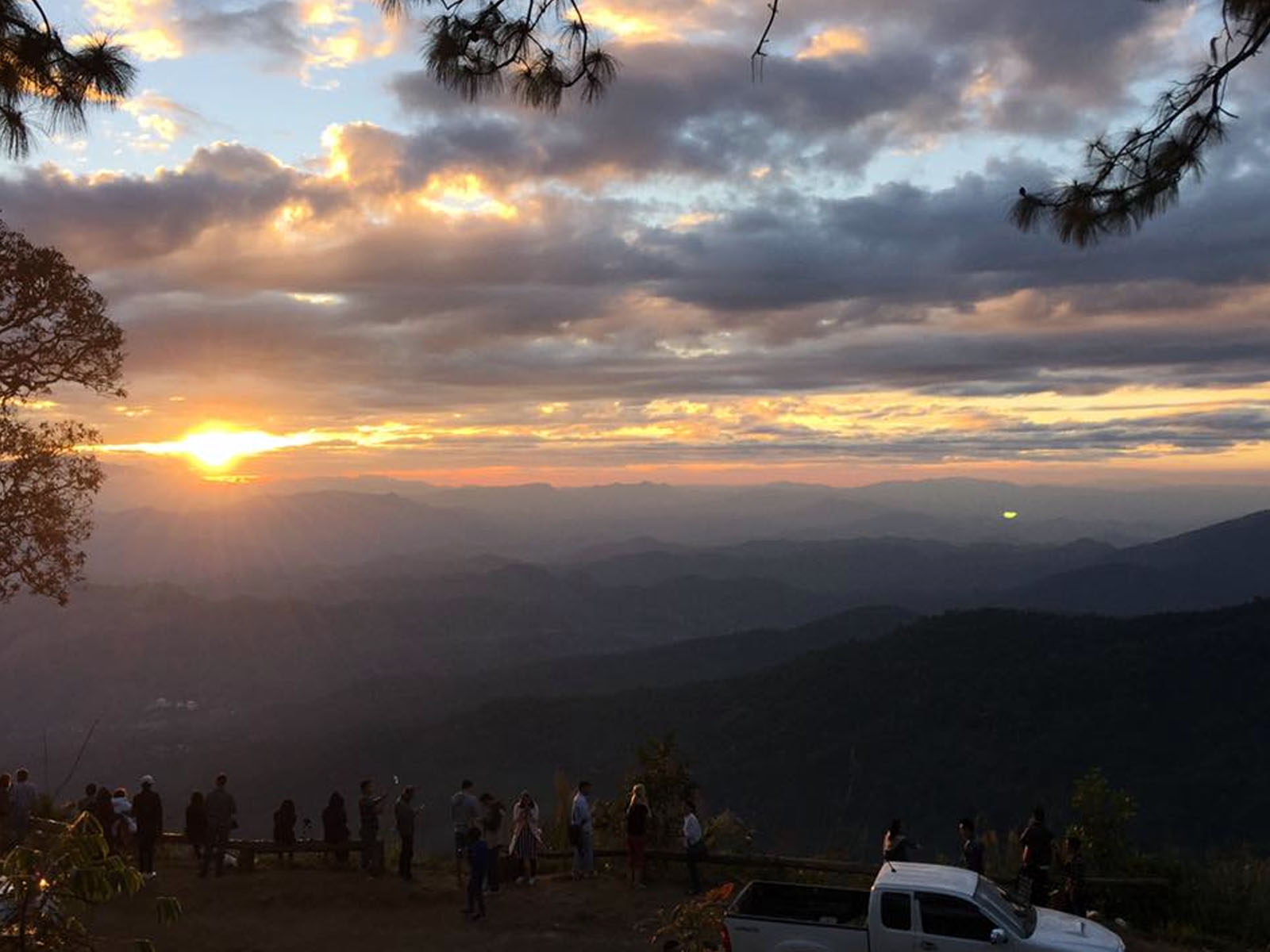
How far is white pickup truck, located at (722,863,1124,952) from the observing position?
908 cm

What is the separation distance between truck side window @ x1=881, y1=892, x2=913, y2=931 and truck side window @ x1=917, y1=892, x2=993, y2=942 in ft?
0.42

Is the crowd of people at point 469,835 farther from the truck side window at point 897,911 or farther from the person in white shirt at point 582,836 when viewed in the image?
the truck side window at point 897,911

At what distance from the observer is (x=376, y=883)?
46.3 feet

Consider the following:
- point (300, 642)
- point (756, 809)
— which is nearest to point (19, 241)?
point (756, 809)

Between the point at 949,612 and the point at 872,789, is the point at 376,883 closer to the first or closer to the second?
the point at 872,789

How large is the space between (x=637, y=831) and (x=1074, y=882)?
6.19 meters

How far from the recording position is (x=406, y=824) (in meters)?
14.3

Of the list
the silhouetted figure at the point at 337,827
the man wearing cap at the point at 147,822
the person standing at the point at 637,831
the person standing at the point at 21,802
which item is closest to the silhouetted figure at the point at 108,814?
the man wearing cap at the point at 147,822

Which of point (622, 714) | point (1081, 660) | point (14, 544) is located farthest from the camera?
point (622, 714)

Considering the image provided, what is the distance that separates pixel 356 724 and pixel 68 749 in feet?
151

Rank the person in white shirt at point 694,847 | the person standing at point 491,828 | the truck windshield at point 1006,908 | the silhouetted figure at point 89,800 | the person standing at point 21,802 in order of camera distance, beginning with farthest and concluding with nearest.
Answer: the person in white shirt at point 694,847 → the silhouetted figure at point 89,800 → the person standing at point 491,828 → the person standing at point 21,802 → the truck windshield at point 1006,908

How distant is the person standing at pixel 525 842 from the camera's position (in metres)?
14.2

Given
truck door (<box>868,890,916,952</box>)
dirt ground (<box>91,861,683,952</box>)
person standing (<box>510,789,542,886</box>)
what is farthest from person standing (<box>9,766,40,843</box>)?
truck door (<box>868,890,916,952</box>)

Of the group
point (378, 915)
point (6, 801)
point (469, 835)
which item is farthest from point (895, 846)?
point (6, 801)
